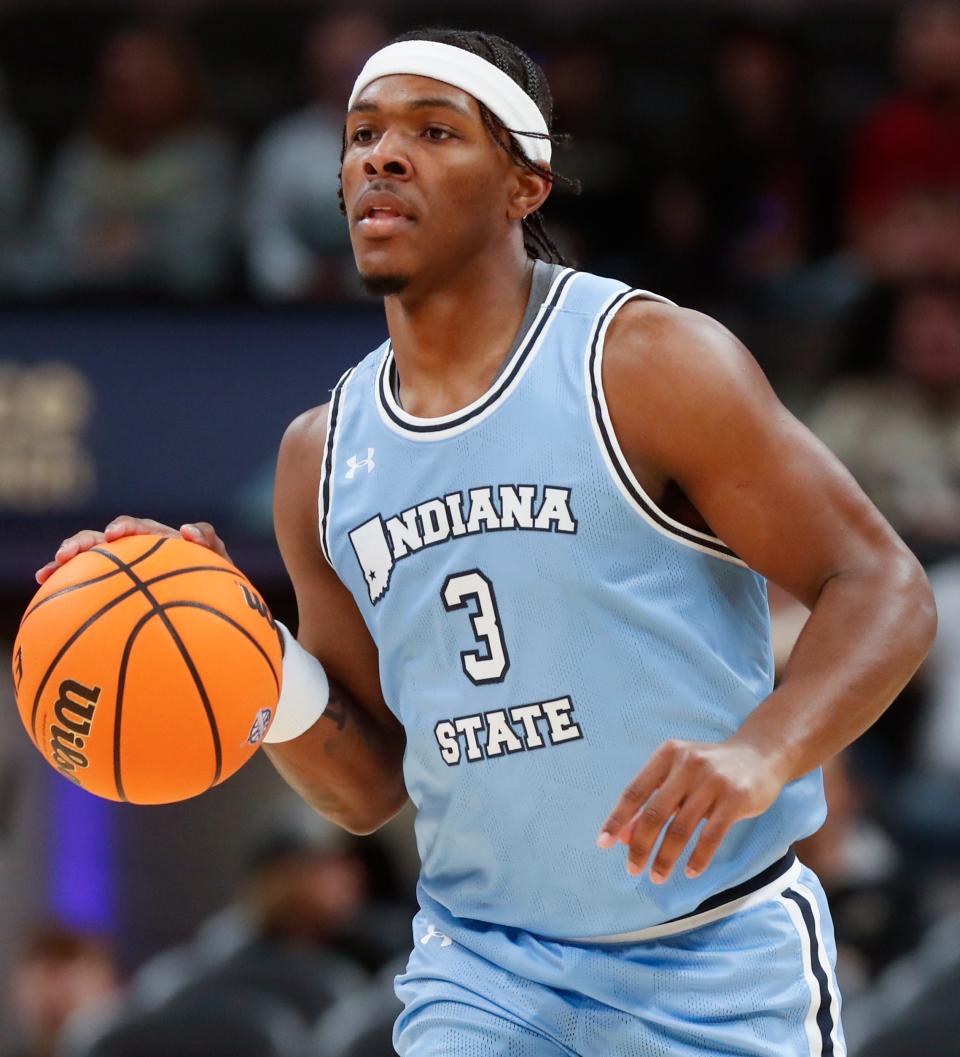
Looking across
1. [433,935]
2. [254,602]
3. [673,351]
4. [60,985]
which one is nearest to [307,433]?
[254,602]

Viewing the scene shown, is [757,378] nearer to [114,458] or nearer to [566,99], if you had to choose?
[114,458]

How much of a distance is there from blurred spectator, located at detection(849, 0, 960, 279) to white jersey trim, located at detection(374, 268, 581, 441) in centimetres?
525

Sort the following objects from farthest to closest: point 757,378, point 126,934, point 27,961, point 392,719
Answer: point 126,934 → point 27,961 → point 392,719 → point 757,378

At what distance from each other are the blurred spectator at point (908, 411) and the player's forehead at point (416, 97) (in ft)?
14.9

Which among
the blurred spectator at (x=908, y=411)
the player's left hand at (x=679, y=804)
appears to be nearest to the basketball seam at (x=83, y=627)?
the player's left hand at (x=679, y=804)

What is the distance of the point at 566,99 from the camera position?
30.7 ft

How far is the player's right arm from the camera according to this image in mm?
3996

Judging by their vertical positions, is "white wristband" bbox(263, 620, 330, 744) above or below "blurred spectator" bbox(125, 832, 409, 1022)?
above

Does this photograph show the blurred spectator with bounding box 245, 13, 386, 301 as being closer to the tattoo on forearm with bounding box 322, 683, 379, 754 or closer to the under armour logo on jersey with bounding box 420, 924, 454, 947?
the tattoo on forearm with bounding box 322, 683, 379, 754

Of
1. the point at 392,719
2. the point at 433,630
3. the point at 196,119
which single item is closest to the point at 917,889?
the point at 392,719

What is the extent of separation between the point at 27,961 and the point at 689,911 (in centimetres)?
501

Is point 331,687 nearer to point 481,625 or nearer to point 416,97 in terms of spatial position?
point 481,625

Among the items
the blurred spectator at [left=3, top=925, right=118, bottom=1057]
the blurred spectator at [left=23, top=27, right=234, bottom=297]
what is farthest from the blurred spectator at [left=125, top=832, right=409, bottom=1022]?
the blurred spectator at [left=23, top=27, right=234, bottom=297]

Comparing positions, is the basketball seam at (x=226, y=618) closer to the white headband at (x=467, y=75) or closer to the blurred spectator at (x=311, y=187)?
the white headband at (x=467, y=75)
